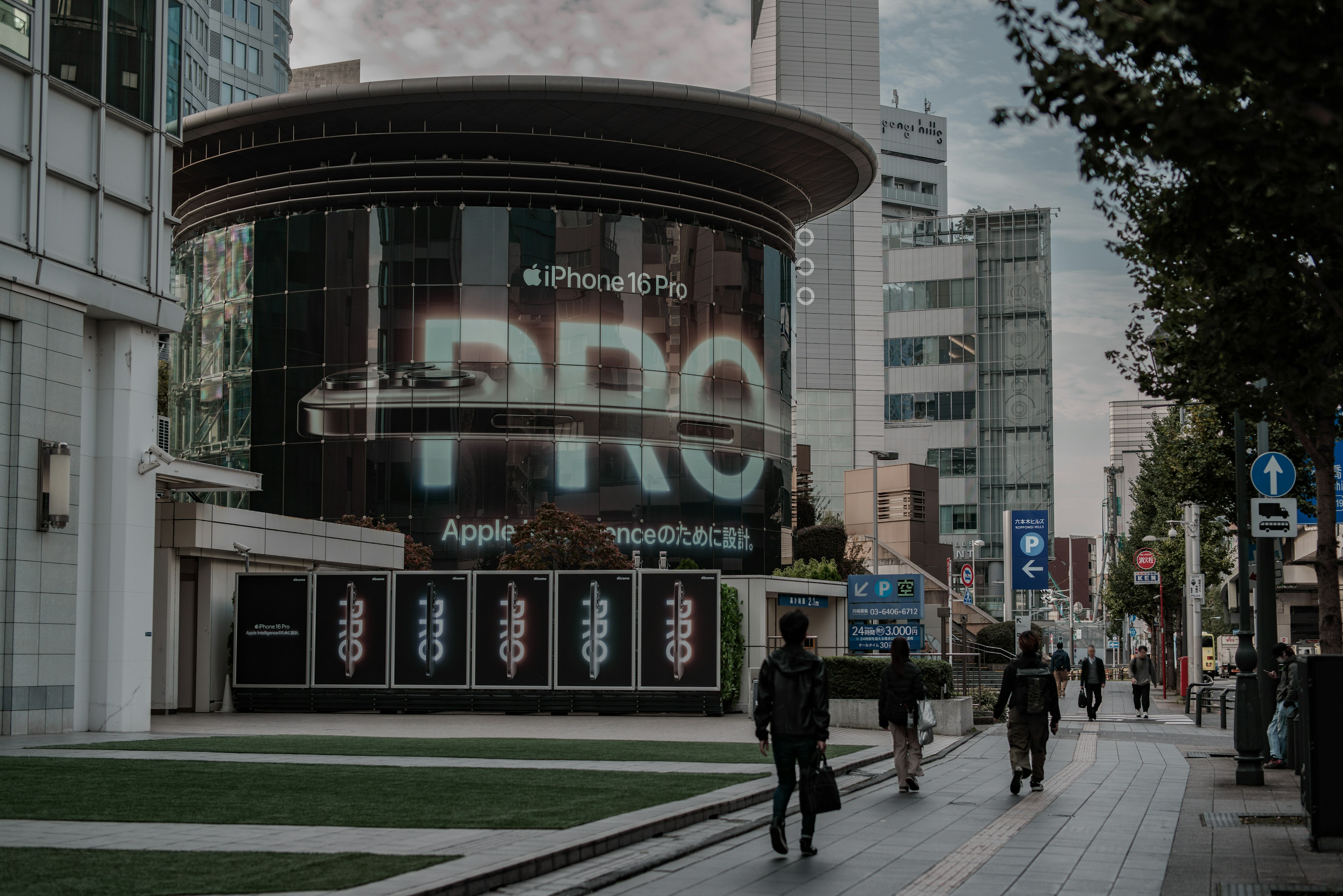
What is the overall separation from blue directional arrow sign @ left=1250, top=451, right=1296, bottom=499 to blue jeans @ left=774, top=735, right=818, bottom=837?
856 cm

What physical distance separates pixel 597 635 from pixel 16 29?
53.4 feet

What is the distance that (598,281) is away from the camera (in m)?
47.8

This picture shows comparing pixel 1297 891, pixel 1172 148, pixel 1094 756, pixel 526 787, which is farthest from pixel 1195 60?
pixel 1094 756

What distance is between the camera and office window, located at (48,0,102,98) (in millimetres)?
22094

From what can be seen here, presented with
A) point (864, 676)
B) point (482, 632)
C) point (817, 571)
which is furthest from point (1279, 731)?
point (817, 571)

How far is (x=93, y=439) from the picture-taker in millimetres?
23062

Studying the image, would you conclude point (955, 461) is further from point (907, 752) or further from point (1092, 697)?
point (907, 752)

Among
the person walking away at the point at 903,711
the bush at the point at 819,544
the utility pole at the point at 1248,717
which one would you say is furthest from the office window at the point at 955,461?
the person walking away at the point at 903,711

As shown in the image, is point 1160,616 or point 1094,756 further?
point 1160,616

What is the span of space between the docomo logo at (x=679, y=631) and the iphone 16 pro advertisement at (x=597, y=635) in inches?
32.9

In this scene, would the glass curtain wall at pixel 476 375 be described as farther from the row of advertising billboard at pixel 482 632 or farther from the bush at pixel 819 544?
the bush at pixel 819 544

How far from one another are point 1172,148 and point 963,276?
119539 mm

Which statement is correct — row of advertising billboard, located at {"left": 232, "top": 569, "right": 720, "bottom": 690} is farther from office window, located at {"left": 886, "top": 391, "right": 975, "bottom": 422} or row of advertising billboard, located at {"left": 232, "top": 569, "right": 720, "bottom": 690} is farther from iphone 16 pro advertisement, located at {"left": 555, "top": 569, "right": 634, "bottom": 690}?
office window, located at {"left": 886, "top": 391, "right": 975, "bottom": 422}

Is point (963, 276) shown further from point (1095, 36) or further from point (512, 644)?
point (1095, 36)
